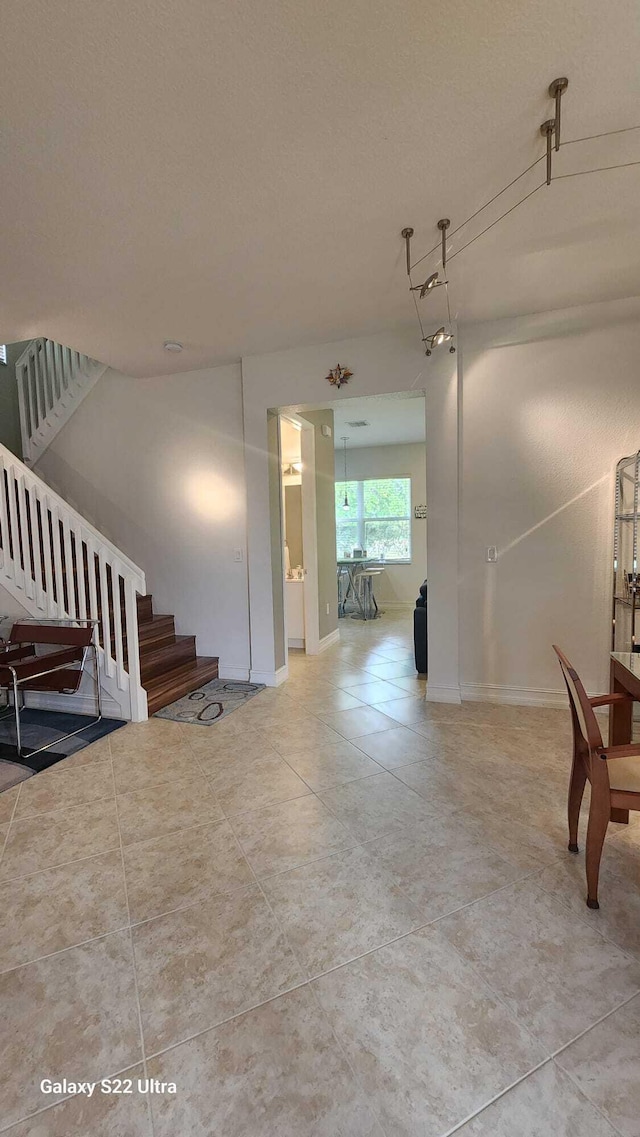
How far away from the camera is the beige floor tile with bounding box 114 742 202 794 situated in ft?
8.61

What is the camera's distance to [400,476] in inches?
326

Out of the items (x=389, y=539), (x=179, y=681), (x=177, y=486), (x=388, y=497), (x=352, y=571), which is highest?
(x=388, y=497)

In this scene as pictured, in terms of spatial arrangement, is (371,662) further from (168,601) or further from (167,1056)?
(167,1056)

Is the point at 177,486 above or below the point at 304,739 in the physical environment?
above

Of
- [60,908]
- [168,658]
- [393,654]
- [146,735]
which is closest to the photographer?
[60,908]

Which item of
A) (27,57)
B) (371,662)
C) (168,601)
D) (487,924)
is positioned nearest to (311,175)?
(27,57)

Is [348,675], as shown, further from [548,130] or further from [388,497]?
[388,497]

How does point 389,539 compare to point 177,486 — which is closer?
point 177,486

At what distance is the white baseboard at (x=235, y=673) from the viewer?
4406mm

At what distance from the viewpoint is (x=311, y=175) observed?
2010mm

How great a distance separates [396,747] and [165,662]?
2.15m

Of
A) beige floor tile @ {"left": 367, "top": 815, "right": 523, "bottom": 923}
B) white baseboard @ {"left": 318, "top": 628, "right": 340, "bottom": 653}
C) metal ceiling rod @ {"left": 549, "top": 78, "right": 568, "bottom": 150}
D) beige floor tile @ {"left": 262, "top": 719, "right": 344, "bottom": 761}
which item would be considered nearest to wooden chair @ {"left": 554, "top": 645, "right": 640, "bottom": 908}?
beige floor tile @ {"left": 367, "top": 815, "right": 523, "bottom": 923}

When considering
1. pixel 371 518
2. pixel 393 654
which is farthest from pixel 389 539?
pixel 393 654

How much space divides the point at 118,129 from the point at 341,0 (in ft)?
2.98
